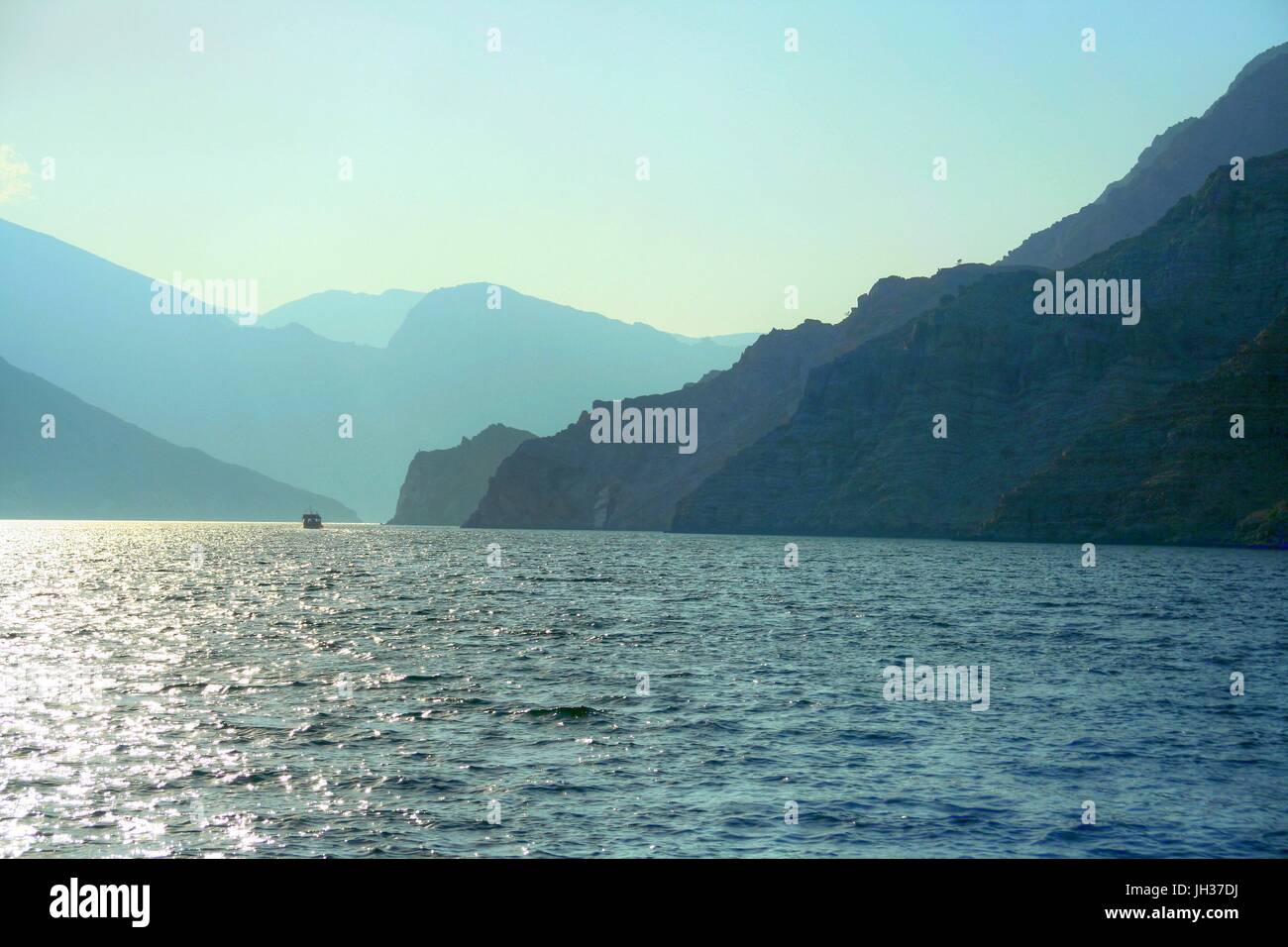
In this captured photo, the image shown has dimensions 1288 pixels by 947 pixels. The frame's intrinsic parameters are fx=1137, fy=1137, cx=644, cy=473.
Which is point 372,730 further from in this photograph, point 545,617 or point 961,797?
point 545,617

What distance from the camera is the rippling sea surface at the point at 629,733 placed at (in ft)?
80.3

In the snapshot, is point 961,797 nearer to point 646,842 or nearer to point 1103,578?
point 646,842

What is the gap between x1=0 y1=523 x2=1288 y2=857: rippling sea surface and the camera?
2447 cm

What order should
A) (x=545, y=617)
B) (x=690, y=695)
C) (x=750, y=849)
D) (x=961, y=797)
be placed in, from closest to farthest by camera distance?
(x=750, y=849), (x=961, y=797), (x=690, y=695), (x=545, y=617)

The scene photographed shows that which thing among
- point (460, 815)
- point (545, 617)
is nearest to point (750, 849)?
point (460, 815)

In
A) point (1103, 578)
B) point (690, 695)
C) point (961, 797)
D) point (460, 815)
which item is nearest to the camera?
point (460, 815)

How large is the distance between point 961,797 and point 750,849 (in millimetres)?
7201

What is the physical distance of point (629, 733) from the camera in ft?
117

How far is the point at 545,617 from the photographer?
253 feet

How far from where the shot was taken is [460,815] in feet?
83.8

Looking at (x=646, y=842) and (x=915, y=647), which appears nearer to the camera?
(x=646, y=842)
